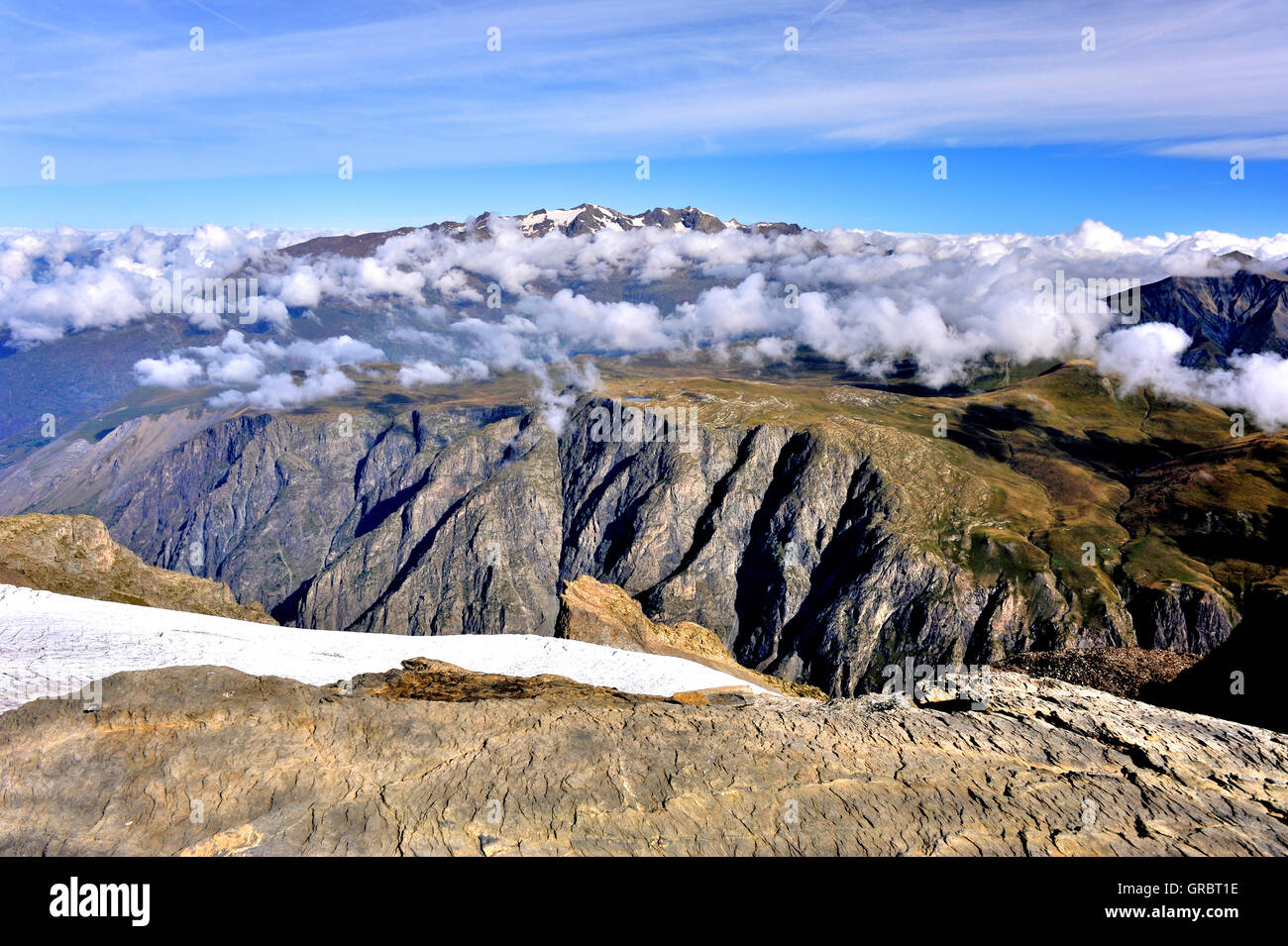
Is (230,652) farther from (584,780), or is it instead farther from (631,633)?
(631,633)

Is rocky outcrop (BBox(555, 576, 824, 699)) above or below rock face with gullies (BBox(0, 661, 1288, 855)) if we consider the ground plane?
below

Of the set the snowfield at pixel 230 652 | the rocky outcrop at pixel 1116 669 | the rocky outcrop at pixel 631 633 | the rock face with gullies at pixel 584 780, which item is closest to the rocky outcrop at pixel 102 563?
the rocky outcrop at pixel 631 633

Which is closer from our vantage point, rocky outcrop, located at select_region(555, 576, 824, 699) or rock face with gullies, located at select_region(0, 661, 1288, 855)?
rock face with gullies, located at select_region(0, 661, 1288, 855)

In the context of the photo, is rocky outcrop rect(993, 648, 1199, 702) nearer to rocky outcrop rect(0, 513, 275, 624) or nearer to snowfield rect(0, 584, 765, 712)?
snowfield rect(0, 584, 765, 712)

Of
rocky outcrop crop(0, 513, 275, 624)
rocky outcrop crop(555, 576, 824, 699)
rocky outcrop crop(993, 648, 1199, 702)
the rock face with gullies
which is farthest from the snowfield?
rocky outcrop crop(0, 513, 275, 624)

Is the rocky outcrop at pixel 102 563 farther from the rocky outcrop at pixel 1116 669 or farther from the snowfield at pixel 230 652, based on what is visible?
the rocky outcrop at pixel 1116 669

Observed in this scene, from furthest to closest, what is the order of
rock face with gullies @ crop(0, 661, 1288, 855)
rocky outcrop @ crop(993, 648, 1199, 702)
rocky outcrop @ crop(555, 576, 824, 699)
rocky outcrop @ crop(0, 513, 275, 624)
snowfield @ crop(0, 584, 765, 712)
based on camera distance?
1. rocky outcrop @ crop(0, 513, 275, 624)
2. rocky outcrop @ crop(555, 576, 824, 699)
3. rocky outcrop @ crop(993, 648, 1199, 702)
4. snowfield @ crop(0, 584, 765, 712)
5. rock face with gullies @ crop(0, 661, 1288, 855)

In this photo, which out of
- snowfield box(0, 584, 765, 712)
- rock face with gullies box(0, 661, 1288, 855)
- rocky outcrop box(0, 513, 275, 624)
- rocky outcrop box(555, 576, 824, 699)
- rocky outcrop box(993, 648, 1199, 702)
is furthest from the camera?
rocky outcrop box(0, 513, 275, 624)
